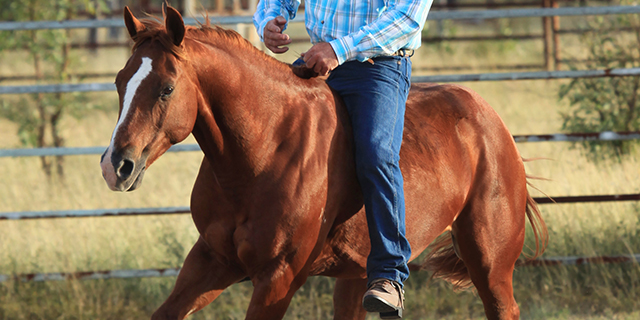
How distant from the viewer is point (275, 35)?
8.35ft

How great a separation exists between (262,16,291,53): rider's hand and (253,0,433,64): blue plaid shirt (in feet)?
0.39

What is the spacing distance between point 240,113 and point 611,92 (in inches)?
163

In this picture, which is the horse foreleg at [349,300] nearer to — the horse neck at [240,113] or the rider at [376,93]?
the rider at [376,93]

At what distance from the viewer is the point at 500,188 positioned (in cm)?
311

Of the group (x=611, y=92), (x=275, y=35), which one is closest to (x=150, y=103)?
(x=275, y=35)

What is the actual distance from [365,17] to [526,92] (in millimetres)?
8725

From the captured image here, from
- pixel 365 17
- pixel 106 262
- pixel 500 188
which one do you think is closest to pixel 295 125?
pixel 365 17

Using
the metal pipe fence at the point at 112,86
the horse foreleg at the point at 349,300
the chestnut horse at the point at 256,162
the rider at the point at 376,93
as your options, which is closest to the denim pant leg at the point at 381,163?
the rider at the point at 376,93

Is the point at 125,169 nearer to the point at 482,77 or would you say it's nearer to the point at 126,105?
the point at 126,105

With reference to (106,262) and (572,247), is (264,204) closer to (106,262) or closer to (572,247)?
(106,262)

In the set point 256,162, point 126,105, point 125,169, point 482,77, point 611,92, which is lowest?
point 611,92

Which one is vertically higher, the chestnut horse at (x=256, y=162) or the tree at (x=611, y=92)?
the chestnut horse at (x=256, y=162)

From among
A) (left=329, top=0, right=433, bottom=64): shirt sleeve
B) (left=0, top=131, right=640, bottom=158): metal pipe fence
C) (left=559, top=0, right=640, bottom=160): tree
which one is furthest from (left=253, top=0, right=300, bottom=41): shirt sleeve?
(left=559, top=0, right=640, bottom=160): tree

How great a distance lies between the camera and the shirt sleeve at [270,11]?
273 cm
